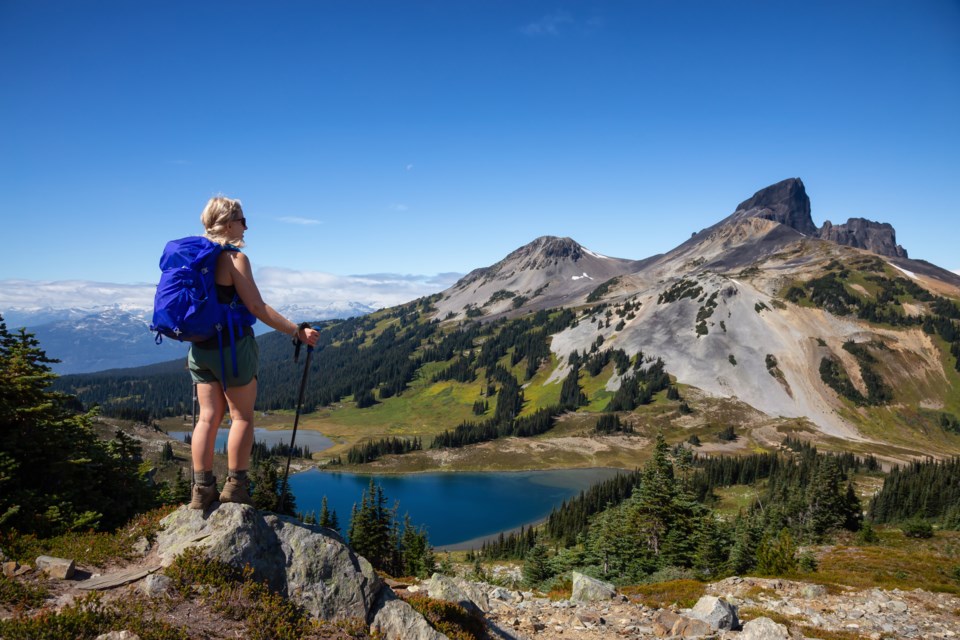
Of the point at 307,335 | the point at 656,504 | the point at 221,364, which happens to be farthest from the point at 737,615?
the point at 656,504

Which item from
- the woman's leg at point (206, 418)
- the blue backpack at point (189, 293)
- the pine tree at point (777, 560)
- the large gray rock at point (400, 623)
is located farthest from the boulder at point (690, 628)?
the pine tree at point (777, 560)

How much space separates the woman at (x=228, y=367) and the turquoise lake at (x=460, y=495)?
98.1 meters

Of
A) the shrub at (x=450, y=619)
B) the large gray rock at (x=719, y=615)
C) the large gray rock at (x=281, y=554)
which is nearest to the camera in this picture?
the large gray rock at (x=281, y=554)

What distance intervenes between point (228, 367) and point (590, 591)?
17838 millimetres

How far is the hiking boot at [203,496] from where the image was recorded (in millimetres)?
8414

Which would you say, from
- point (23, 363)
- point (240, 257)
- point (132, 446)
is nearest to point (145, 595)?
point (240, 257)

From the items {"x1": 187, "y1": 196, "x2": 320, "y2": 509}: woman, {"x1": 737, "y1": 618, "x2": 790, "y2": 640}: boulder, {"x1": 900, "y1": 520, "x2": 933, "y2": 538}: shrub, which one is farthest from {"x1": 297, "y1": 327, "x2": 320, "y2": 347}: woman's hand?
{"x1": 900, "y1": 520, "x2": 933, "y2": 538}: shrub

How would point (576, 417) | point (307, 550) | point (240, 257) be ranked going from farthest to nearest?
point (576, 417)
point (307, 550)
point (240, 257)

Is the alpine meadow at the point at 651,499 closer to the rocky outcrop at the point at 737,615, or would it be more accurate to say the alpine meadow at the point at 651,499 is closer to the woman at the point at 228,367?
the rocky outcrop at the point at 737,615

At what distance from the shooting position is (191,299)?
7477 mm

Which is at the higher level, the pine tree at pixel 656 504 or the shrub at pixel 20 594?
the shrub at pixel 20 594

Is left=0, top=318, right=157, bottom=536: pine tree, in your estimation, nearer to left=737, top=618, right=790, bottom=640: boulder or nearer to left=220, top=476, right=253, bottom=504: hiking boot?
left=220, top=476, right=253, bottom=504: hiking boot

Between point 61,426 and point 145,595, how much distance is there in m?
11.5

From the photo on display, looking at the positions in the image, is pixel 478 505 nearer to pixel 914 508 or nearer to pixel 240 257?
pixel 914 508
